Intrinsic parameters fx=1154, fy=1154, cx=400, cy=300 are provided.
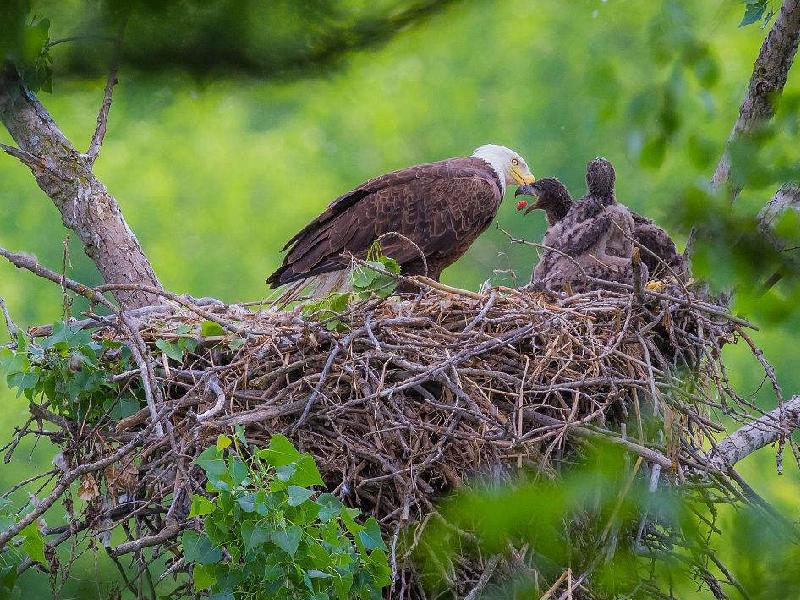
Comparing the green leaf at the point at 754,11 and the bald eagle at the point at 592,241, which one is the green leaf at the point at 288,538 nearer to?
the green leaf at the point at 754,11

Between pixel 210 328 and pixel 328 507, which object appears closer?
pixel 328 507

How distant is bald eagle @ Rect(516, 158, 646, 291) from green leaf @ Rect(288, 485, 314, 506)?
7.15 feet

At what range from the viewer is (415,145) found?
11.2 m

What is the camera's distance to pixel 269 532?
2791 mm

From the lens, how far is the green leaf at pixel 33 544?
317 centimetres

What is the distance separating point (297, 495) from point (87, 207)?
2.33 metres

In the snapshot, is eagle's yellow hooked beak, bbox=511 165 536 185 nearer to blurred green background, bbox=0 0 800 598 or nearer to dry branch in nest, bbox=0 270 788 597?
blurred green background, bbox=0 0 800 598

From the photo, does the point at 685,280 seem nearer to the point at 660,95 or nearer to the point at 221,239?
the point at 660,95

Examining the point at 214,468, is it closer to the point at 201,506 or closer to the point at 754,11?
the point at 201,506

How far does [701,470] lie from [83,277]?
22.1 ft

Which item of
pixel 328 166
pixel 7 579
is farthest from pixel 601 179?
pixel 328 166

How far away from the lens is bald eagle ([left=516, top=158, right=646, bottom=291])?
15.8 feet

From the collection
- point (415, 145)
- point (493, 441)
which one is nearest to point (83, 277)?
point (415, 145)

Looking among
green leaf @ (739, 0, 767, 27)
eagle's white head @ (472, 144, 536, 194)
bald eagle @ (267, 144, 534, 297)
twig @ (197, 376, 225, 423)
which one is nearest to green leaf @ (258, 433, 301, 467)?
twig @ (197, 376, 225, 423)
